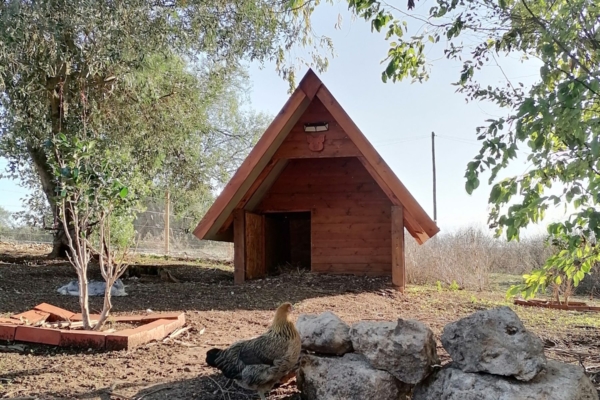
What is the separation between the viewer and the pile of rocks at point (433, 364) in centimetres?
248

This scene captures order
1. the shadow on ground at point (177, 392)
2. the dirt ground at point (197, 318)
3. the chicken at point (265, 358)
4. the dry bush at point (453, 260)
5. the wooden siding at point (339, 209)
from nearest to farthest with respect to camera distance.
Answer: the chicken at point (265, 358) < the shadow on ground at point (177, 392) < the dirt ground at point (197, 318) < the wooden siding at point (339, 209) < the dry bush at point (453, 260)

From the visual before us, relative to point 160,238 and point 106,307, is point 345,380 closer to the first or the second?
point 106,307

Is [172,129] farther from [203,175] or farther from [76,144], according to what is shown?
[76,144]

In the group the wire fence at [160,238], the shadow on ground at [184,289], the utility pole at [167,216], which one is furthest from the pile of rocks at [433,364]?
the wire fence at [160,238]

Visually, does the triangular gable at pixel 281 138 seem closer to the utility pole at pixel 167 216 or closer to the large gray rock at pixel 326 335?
the large gray rock at pixel 326 335

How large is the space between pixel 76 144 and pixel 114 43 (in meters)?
3.70

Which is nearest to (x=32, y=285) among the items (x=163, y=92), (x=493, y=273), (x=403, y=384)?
(x=163, y=92)

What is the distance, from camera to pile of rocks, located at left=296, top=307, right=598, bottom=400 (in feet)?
8.13

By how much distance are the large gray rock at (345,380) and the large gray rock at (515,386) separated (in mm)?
225

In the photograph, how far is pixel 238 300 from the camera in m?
6.93

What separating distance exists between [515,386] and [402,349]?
23.1 inches

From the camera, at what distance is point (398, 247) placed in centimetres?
782

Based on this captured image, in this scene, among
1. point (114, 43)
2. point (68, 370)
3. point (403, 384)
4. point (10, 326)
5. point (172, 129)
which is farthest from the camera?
point (172, 129)

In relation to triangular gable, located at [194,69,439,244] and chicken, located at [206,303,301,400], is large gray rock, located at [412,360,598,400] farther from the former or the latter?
triangular gable, located at [194,69,439,244]
